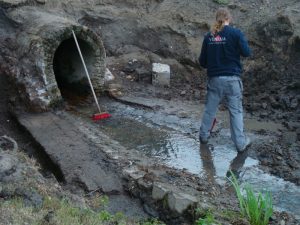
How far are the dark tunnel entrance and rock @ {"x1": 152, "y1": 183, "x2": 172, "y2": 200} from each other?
4906 millimetres

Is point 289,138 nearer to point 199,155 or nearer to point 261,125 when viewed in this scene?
point 261,125

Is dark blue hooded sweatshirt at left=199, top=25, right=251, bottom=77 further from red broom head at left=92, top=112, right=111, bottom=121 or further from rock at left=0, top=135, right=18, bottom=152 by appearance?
rock at left=0, top=135, right=18, bottom=152

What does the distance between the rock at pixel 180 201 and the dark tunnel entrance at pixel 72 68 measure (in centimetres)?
526

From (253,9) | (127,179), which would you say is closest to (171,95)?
(253,9)

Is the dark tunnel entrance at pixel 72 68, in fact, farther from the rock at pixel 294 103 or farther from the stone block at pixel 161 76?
the rock at pixel 294 103

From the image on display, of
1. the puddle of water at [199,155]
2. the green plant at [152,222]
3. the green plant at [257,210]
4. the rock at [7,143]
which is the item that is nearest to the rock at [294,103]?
the puddle of water at [199,155]

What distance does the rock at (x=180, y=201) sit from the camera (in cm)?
548

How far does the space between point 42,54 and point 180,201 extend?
4.84 metres

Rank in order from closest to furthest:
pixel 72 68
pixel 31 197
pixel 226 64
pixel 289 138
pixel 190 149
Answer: pixel 31 197
pixel 226 64
pixel 190 149
pixel 289 138
pixel 72 68

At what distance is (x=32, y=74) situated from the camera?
935cm

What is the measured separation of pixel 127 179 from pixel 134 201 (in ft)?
1.18

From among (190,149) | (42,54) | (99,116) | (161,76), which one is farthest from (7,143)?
(161,76)

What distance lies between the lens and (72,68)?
11.1 metres

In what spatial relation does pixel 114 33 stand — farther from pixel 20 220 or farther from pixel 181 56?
pixel 20 220
